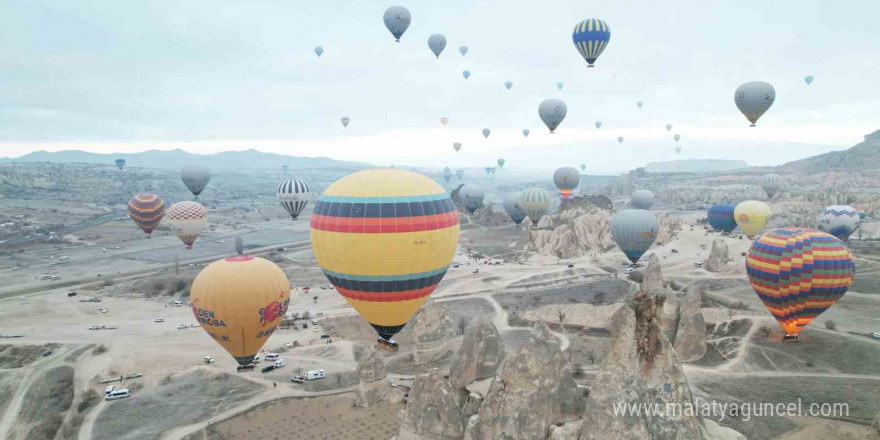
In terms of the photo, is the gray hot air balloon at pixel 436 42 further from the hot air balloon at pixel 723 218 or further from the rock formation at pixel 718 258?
the hot air balloon at pixel 723 218

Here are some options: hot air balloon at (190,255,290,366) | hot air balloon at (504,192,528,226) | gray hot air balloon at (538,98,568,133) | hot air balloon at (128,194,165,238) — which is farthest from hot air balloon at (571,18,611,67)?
hot air balloon at (128,194,165,238)

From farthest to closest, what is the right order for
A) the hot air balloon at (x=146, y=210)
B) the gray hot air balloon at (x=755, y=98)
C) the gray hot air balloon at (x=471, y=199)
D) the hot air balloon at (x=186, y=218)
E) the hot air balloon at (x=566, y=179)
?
1. the gray hot air balloon at (x=471, y=199)
2. the hot air balloon at (x=566, y=179)
3. the hot air balloon at (x=146, y=210)
4. the hot air balloon at (x=186, y=218)
5. the gray hot air balloon at (x=755, y=98)

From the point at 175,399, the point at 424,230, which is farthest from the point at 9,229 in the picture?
the point at 424,230

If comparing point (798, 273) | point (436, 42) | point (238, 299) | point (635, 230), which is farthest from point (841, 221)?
point (238, 299)

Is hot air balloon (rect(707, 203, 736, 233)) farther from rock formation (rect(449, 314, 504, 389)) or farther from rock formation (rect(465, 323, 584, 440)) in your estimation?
rock formation (rect(465, 323, 584, 440))

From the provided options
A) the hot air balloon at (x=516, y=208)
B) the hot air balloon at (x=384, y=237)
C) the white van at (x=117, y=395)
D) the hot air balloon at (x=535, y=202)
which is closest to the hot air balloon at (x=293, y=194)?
the hot air balloon at (x=516, y=208)

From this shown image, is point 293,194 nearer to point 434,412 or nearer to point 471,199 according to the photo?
point 471,199
